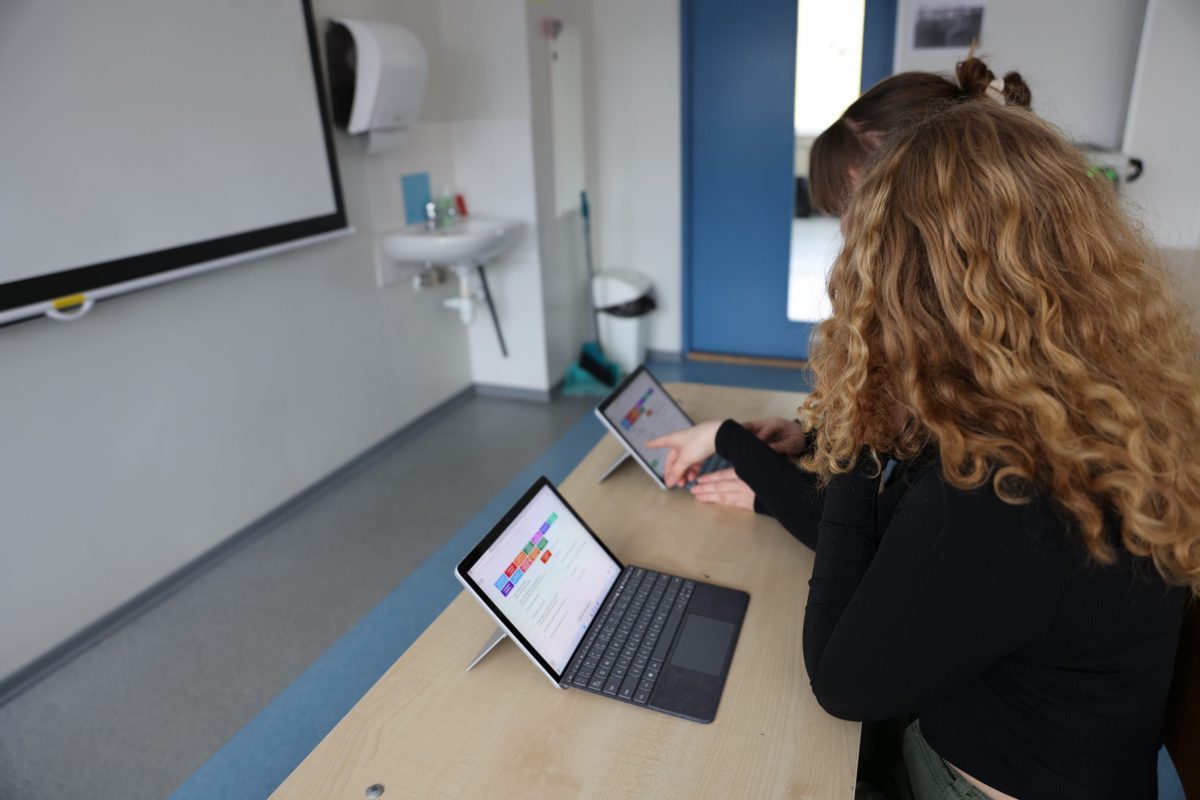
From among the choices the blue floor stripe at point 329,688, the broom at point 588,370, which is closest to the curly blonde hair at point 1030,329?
the blue floor stripe at point 329,688

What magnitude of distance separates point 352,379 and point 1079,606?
9.02 ft

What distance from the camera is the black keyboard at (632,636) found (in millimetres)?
955

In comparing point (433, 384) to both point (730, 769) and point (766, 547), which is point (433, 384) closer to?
point (766, 547)

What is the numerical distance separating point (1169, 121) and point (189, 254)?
3540 millimetres

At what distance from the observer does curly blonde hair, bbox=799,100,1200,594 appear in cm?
73

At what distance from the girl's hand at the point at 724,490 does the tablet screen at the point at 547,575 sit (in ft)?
0.88

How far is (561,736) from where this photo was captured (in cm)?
88

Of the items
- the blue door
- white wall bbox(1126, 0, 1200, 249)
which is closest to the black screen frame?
the blue door

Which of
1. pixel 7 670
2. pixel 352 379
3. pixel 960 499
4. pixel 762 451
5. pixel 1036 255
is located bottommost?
pixel 7 670

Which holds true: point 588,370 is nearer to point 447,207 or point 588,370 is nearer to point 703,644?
point 447,207

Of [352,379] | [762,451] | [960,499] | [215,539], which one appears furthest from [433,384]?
[960,499]

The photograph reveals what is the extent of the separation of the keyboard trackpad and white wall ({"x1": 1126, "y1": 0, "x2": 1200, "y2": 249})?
2.81 meters

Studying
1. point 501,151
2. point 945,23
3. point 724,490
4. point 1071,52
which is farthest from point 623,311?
point 724,490

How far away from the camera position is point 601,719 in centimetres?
91
